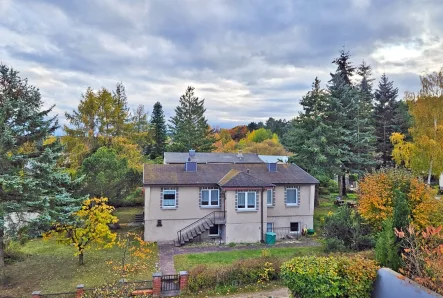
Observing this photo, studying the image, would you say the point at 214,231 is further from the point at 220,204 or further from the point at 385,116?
the point at 385,116

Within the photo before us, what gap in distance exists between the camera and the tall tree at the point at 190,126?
48.5m

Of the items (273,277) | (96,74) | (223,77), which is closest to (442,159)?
(223,77)

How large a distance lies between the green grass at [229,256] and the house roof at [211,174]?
554 centimetres

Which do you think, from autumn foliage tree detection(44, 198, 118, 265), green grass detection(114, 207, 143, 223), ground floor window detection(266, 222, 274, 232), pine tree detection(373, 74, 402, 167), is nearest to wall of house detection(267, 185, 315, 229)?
ground floor window detection(266, 222, 274, 232)

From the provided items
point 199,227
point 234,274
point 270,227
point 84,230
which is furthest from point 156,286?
point 270,227

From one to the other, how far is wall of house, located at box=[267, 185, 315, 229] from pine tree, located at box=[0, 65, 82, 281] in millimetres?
15160

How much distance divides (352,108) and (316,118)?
22.7ft

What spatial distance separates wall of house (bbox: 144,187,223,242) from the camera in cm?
2291

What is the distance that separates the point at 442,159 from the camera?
1250 inches

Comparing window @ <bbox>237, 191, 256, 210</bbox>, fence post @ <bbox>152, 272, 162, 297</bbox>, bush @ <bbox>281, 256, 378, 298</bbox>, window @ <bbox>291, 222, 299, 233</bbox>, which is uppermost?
window @ <bbox>237, 191, 256, 210</bbox>

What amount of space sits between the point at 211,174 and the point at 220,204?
8.75 ft

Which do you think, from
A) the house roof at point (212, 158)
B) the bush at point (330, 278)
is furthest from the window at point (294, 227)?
the bush at point (330, 278)

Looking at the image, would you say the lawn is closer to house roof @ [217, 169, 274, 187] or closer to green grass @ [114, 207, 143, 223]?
house roof @ [217, 169, 274, 187]

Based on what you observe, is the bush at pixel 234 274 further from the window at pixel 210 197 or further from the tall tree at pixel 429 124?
the tall tree at pixel 429 124
